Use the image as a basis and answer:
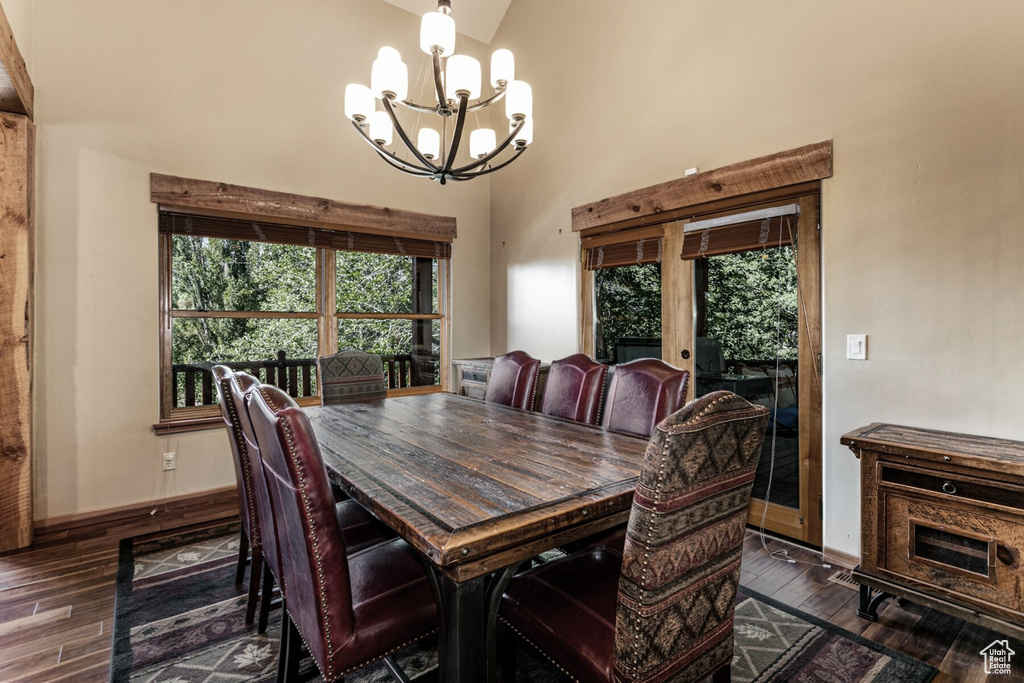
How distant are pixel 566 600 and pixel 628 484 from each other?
360 mm

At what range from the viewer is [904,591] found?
1.93m

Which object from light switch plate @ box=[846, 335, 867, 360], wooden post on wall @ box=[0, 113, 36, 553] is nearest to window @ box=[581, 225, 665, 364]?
light switch plate @ box=[846, 335, 867, 360]

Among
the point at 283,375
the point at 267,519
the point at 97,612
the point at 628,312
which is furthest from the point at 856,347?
the point at 283,375

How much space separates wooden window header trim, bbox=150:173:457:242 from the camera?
131 inches

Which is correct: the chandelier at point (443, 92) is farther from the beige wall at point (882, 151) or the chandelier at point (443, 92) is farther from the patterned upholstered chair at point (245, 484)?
the beige wall at point (882, 151)

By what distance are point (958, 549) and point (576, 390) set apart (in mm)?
1604

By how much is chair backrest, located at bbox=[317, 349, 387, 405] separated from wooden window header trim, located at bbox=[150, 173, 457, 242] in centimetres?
130

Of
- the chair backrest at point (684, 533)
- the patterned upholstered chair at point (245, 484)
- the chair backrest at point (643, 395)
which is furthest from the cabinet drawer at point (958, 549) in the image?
the patterned upholstered chair at point (245, 484)

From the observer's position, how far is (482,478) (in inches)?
58.9

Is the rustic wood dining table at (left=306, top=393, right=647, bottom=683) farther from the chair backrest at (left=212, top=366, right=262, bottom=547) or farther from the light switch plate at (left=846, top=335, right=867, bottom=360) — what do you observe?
the light switch plate at (left=846, top=335, right=867, bottom=360)

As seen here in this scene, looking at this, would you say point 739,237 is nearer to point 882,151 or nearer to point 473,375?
point 882,151

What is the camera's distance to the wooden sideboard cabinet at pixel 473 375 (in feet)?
13.8

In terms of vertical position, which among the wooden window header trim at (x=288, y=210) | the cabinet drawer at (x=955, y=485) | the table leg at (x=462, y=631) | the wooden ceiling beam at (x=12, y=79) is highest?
the wooden ceiling beam at (x=12, y=79)

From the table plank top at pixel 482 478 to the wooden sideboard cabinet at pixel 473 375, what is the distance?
5.71 ft
